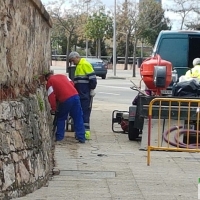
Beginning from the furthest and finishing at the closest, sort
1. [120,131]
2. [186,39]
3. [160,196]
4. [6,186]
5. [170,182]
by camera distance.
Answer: [186,39] < [120,131] < [170,182] < [160,196] < [6,186]

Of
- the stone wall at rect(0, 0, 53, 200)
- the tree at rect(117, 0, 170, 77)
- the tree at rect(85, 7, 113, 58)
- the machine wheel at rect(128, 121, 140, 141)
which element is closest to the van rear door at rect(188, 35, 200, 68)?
A: the machine wheel at rect(128, 121, 140, 141)

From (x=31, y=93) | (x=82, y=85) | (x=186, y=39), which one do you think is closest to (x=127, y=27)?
(x=186, y=39)

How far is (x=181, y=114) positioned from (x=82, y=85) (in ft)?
7.71

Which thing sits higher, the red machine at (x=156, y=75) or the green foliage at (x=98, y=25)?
the green foliage at (x=98, y=25)

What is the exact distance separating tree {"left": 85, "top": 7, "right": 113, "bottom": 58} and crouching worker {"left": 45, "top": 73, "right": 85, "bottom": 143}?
4266cm

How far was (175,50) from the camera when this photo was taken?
1527 cm

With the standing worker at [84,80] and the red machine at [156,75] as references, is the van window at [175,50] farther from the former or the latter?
the standing worker at [84,80]

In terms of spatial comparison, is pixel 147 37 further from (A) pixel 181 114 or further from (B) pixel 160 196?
(B) pixel 160 196

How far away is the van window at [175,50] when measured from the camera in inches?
599

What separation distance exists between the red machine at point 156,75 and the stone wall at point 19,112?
10.7 feet

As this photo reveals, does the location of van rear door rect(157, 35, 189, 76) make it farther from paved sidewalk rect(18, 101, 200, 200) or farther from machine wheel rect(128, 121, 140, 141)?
paved sidewalk rect(18, 101, 200, 200)

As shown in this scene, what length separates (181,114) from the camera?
10.9 metres

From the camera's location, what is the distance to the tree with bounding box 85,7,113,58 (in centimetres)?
5428

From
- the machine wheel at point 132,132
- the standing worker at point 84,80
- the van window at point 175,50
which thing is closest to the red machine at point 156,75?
the machine wheel at point 132,132
